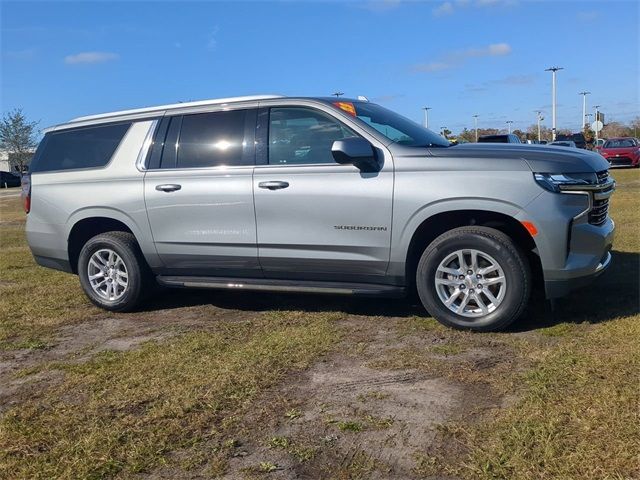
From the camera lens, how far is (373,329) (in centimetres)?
490

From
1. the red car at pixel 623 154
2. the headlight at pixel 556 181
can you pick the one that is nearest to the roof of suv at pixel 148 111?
the headlight at pixel 556 181

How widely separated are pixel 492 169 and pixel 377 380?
1804 mm

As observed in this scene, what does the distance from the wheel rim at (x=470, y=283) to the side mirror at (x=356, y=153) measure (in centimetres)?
95

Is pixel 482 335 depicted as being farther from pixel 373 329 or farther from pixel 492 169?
pixel 492 169

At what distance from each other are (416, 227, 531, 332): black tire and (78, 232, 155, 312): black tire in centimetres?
269

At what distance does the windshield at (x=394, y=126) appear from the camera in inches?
201

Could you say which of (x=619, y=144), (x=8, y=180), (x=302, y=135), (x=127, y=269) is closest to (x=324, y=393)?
(x=302, y=135)

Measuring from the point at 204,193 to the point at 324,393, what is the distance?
95.1 inches

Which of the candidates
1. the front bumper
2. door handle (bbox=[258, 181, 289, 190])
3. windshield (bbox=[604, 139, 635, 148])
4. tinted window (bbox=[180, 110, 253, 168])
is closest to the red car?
windshield (bbox=[604, 139, 635, 148])

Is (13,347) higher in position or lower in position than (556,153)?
lower

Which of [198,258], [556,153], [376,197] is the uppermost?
[556,153]

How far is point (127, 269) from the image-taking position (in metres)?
5.81

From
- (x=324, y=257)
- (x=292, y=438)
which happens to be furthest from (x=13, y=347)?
(x=292, y=438)

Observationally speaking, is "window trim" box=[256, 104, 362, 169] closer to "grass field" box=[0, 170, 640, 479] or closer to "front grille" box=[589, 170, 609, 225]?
"grass field" box=[0, 170, 640, 479]
